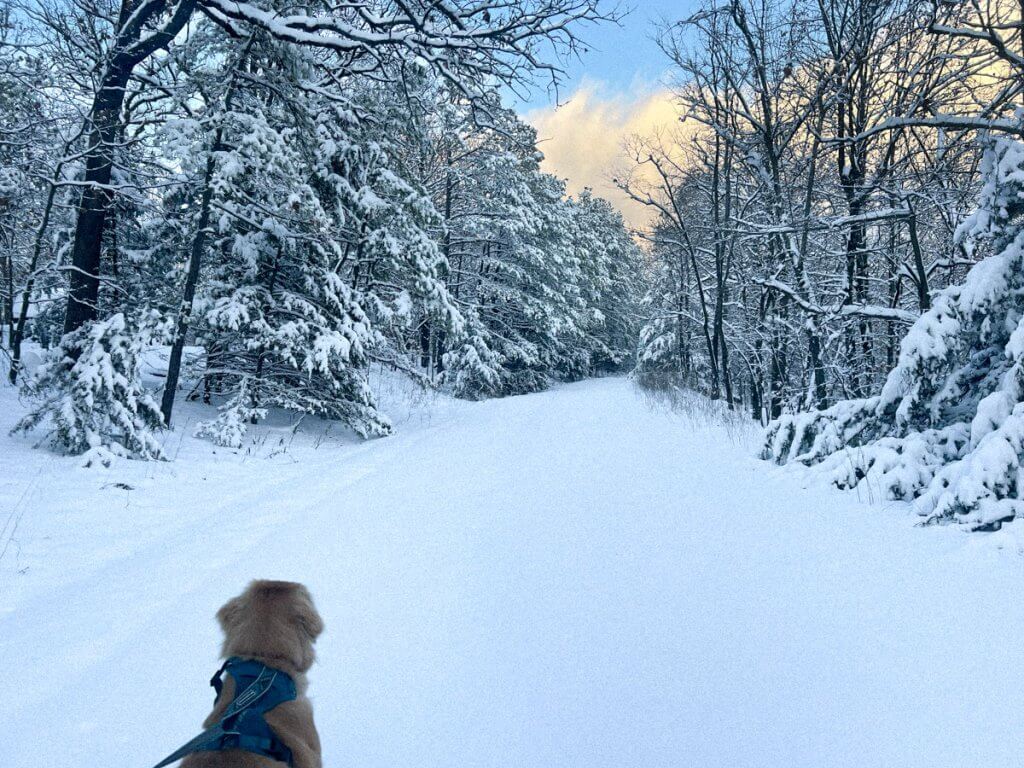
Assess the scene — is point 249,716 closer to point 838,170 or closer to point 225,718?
point 225,718

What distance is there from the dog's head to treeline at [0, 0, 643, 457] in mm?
5741

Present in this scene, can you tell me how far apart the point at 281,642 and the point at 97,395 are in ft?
20.7

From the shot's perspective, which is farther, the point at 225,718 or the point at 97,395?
the point at 97,395

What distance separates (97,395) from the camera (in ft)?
21.3

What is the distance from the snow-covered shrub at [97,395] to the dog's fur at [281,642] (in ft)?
18.5

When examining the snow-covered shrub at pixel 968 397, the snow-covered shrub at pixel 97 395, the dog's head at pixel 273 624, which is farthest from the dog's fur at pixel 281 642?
the snow-covered shrub at pixel 97 395

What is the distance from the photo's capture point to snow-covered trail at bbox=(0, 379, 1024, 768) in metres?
2.26

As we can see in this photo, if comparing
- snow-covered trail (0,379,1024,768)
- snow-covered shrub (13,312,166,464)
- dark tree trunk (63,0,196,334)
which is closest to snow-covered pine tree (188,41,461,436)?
dark tree trunk (63,0,196,334)

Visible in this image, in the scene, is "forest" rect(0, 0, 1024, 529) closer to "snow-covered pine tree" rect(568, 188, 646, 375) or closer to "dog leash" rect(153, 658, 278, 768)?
"dog leash" rect(153, 658, 278, 768)

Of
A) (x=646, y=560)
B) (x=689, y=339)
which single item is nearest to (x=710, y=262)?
(x=689, y=339)

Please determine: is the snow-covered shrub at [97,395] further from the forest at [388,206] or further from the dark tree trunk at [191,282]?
the dark tree trunk at [191,282]

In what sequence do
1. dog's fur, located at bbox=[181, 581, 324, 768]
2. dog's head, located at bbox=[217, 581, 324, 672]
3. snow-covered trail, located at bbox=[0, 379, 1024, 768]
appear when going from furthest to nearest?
snow-covered trail, located at bbox=[0, 379, 1024, 768] < dog's head, located at bbox=[217, 581, 324, 672] < dog's fur, located at bbox=[181, 581, 324, 768]

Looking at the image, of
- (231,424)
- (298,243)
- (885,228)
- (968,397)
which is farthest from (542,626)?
(885,228)

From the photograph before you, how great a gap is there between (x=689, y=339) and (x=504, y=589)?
91.0ft
